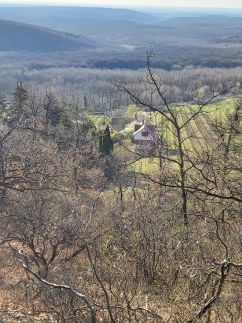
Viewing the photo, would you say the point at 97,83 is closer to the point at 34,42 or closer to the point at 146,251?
the point at 146,251

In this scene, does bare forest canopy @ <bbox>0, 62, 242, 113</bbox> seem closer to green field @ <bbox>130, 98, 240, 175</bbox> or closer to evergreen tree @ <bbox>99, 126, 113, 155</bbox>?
green field @ <bbox>130, 98, 240, 175</bbox>

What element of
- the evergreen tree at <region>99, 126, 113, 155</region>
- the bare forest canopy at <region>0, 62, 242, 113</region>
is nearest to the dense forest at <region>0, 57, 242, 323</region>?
the evergreen tree at <region>99, 126, 113, 155</region>

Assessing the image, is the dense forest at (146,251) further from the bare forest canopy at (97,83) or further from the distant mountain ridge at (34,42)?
the distant mountain ridge at (34,42)

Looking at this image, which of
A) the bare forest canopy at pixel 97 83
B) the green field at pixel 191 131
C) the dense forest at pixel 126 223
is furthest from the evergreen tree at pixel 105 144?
the bare forest canopy at pixel 97 83

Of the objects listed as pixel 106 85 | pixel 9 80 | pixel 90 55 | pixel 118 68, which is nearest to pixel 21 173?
pixel 106 85

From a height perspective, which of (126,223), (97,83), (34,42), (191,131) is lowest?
(34,42)

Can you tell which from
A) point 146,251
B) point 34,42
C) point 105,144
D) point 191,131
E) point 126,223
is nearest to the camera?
point 146,251

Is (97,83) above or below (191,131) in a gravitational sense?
below

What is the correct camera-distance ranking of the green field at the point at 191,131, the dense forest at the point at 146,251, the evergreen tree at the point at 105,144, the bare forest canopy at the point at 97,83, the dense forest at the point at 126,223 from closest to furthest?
the dense forest at the point at 146,251 → the dense forest at the point at 126,223 → the green field at the point at 191,131 → the evergreen tree at the point at 105,144 → the bare forest canopy at the point at 97,83

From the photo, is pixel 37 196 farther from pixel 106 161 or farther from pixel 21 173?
pixel 106 161

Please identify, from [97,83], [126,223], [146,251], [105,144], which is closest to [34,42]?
[97,83]

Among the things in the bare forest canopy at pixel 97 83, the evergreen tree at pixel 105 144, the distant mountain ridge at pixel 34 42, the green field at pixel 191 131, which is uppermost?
the green field at pixel 191 131
